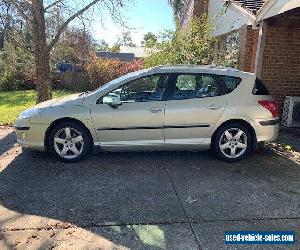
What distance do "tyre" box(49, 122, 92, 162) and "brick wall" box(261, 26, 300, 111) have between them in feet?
17.9

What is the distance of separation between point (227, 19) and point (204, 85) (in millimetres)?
6804

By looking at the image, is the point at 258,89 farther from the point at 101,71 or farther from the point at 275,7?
the point at 101,71

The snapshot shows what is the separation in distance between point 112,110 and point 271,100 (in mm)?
2794

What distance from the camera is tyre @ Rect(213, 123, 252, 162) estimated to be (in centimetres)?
611

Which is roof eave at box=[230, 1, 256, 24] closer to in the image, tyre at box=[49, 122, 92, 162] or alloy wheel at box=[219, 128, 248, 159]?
alloy wheel at box=[219, 128, 248, 159]

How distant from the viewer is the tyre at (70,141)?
19.5 feet

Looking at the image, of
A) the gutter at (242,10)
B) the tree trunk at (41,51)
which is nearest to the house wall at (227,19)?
the gutter at (242,10)

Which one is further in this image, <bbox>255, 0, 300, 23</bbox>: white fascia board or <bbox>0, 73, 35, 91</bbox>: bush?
<bbox>0, 73, 35, 91</bbox>: bush

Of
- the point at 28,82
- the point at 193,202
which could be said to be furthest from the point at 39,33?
the point at 28,82

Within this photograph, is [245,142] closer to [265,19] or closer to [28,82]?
[265,19]

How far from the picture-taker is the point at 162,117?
594 cm

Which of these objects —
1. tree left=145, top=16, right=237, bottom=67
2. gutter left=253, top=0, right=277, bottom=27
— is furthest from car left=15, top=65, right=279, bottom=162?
tree left=145, top=16, right=237, bottom=67

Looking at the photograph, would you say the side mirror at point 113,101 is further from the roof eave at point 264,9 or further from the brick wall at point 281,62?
the brick wall at point 281,62

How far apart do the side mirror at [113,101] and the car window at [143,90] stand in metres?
0.04
